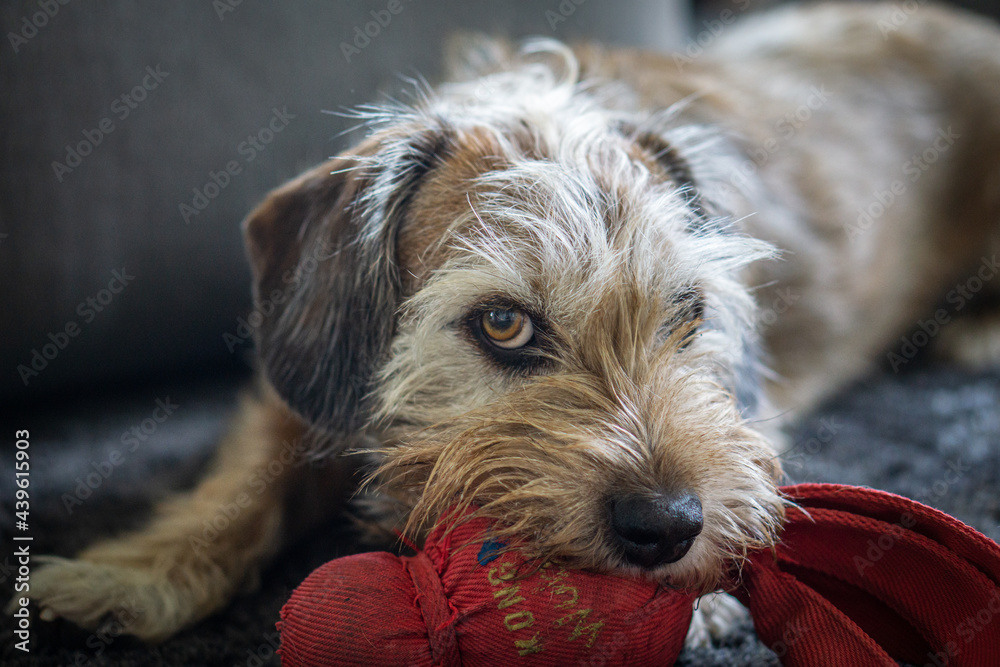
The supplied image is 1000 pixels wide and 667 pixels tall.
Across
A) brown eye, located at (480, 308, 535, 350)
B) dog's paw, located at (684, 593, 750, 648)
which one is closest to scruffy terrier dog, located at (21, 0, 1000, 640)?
brown eye, located at (480, 308, 535, 350)

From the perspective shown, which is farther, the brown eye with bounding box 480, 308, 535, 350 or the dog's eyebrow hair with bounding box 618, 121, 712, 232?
the dog's eyebrow hair with bounding box 618, 121, 712, 232

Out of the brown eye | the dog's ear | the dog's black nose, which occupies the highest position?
the dog's ear

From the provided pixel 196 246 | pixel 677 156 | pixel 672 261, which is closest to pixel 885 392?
pixel 677 156

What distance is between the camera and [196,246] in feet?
8.24

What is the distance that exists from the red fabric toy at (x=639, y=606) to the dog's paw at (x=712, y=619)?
258mm

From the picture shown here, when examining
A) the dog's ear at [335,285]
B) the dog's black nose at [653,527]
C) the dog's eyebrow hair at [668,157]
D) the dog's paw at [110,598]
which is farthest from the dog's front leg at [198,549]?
the dog's eyebrow hair at [668,157]

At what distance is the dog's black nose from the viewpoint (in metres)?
1.10

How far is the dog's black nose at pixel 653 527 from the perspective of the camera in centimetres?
110

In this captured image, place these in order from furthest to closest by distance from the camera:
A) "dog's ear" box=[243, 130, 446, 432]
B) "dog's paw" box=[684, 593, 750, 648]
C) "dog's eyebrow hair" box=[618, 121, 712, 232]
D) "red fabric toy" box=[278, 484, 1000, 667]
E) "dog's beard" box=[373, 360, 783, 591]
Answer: "dog's eyebrow hair" box=[618, 121, 712, 232]
"dog's ear" box=[243, 130, 446, 432]
"dog's paw" box=[684, 593, 750, 648]
"dog's beard" box=[373, 360, 783, 591]
"red fabric toy" box=[278, 484, 1000, 667]

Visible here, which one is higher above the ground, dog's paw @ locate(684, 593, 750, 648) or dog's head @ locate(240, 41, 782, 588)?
dog's head @ locate(240, 41, 782, 588)

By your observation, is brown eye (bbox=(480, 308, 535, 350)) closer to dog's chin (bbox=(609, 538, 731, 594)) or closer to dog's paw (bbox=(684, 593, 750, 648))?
dog's chin (bbox=(609, 538, 731, 594))

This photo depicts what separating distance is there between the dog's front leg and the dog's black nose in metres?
0.90

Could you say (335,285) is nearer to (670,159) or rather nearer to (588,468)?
(588,468)

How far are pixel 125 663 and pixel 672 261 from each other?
137cm
